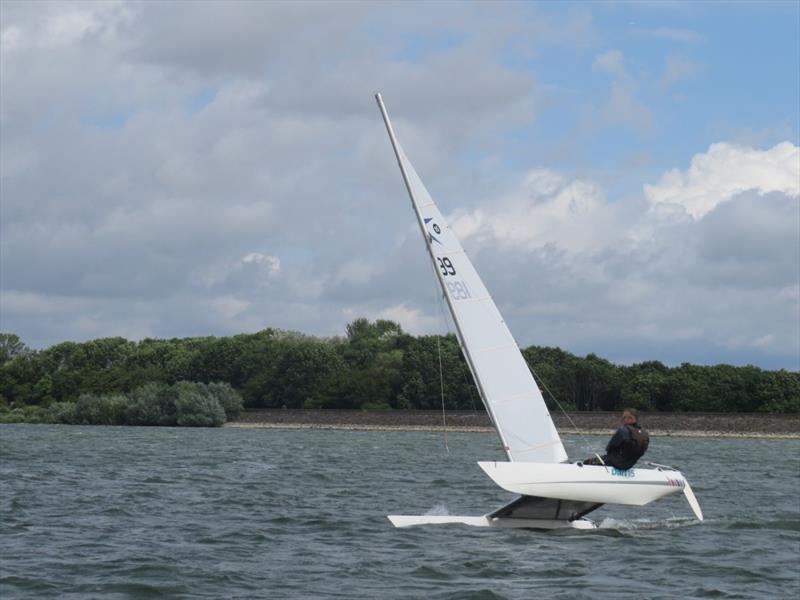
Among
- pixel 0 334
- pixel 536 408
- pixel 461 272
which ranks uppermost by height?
pixel 0 334

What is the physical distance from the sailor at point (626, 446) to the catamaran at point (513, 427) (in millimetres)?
181

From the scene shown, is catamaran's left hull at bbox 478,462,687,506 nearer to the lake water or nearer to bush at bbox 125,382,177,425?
the lake water

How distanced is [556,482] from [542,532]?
4.44ft

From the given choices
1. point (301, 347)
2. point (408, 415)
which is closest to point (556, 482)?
point (408, 415)

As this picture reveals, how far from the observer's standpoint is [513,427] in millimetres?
24781

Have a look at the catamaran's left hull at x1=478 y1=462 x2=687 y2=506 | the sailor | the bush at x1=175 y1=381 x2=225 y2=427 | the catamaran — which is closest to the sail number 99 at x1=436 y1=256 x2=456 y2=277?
the catamaran

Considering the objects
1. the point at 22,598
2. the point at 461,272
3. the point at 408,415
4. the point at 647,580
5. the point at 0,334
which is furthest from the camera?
the point at 0,334

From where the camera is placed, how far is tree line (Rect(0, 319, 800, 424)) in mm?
114750

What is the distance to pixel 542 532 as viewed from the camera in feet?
80.8

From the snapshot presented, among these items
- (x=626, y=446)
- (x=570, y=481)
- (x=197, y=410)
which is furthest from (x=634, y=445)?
(x=197, y=410)

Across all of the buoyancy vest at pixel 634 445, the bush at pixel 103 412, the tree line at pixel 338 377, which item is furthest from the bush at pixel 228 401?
the buoyancy vest at pixel 634 445

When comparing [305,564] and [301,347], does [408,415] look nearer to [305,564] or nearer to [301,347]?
[301,347]

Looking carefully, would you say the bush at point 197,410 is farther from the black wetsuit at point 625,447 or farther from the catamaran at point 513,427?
the black wetsuit at point 625,447

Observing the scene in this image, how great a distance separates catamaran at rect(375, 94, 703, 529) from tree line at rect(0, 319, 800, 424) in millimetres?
70014
